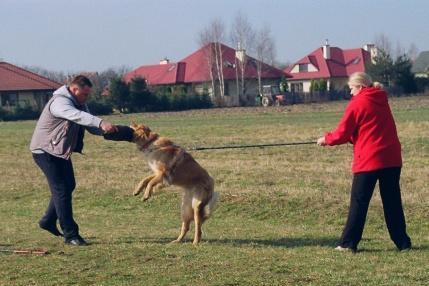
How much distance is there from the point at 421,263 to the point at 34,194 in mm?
10938

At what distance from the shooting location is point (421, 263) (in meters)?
8.16

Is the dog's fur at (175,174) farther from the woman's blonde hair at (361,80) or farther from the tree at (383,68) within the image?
the tree at (383,68)

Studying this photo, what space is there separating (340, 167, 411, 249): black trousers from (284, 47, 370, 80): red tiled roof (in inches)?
3714

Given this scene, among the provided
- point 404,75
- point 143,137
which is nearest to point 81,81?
point 143,137

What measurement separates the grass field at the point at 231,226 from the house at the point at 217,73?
66.4 m

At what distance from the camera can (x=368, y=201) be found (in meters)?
8.91

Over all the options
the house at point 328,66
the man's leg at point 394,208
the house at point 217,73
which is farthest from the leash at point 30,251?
the house at point 328,66

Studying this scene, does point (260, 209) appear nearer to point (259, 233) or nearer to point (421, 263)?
point (259, 233)

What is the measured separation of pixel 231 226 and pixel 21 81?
66.7 metres

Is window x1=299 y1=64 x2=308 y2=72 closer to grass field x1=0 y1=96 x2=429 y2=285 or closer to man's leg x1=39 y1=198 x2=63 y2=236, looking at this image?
grass field x1=0 y1=96 x2=429 y2=285

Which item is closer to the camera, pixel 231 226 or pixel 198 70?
pixel 231 226

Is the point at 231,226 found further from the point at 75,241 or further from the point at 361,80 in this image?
the point at 361,80

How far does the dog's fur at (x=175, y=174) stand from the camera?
32.4ft

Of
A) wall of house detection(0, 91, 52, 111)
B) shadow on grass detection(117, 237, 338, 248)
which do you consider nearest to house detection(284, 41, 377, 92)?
wall of house detection(0, 91, 52, 111)
